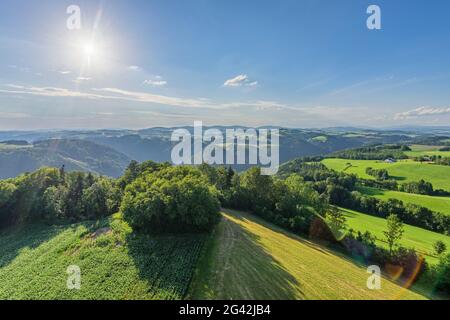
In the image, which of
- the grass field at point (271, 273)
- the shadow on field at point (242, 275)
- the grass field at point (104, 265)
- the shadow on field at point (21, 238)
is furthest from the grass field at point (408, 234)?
the shadow on field at point (21, 238)

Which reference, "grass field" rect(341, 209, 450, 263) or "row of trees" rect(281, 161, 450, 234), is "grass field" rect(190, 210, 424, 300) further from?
"row of trees" rect(281, 161, 450, 234)

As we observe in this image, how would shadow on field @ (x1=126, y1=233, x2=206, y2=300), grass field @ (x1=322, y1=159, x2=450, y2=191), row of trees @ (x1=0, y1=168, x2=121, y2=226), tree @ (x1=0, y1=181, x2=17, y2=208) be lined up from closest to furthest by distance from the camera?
1. shadow on field @ (x1=126, y1=233, x2=206, y2=300)
2. tree @ (x1=0, y1=181, x2=17, y2=208)
3. row of trees @ (x1=0, y1=168, x2=121, y2=226)
4. grass field @ (x1=322, y1=159, x2=450, y2=191)

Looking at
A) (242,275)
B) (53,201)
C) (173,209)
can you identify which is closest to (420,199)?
(242,275)

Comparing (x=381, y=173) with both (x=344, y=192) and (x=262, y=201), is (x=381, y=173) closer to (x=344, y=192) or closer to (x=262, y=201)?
(x=344, y=192)

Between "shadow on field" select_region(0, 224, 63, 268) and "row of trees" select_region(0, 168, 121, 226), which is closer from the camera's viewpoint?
"shadow on field" select_region(0, 224, 63, 268)

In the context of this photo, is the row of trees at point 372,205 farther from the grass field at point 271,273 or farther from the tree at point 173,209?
the tree at point 173,209

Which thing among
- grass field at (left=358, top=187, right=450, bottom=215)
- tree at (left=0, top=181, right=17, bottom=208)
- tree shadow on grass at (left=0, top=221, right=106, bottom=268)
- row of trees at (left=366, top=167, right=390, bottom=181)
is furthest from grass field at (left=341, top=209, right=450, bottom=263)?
tree at (left=0, top=181, right=17, bottom=208)
